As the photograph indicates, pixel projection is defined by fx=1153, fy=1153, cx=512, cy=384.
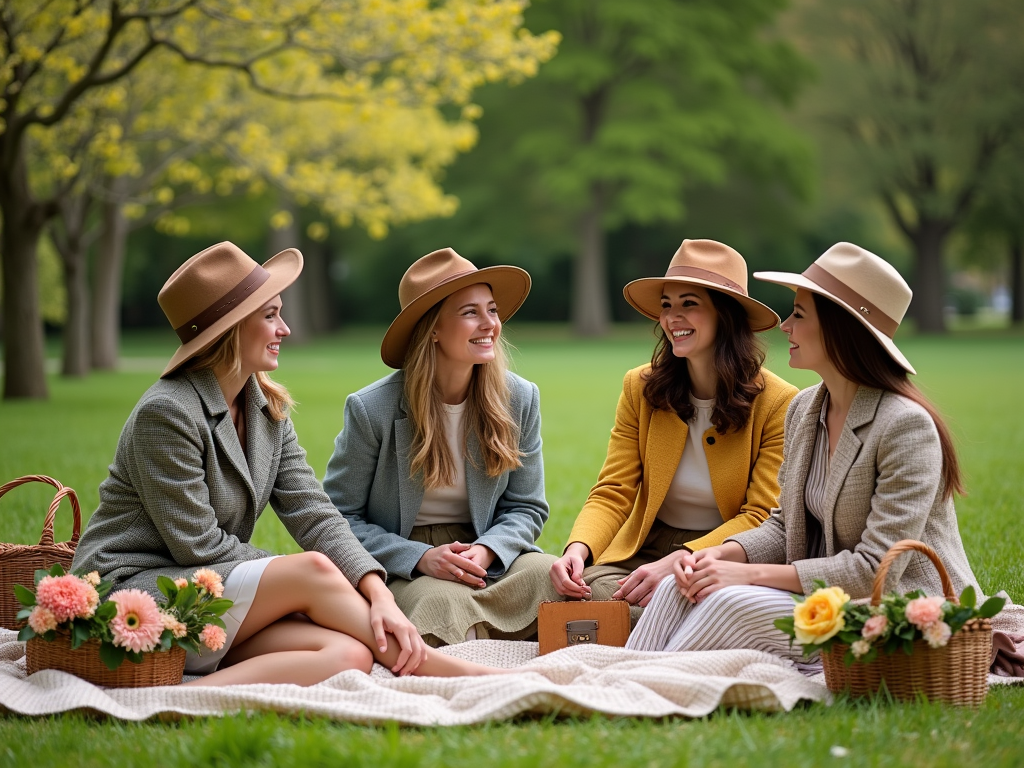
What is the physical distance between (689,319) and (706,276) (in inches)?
7.6

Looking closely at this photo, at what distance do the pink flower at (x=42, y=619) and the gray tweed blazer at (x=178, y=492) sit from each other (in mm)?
370

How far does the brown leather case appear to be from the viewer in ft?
Result: 14.6

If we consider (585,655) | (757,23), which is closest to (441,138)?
(757,23)

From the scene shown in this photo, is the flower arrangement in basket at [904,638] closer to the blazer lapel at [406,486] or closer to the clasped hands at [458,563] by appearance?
the clasped hands at [458,563]

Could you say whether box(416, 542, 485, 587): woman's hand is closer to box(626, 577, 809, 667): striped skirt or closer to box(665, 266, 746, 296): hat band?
box(626, 577, 809, 667): striped skirt

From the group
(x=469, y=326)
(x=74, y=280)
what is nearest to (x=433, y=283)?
(x=469, y=326)

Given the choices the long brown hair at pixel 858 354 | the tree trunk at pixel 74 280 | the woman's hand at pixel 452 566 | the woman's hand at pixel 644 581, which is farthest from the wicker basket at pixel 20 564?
the tree trunk at pixel 74 280

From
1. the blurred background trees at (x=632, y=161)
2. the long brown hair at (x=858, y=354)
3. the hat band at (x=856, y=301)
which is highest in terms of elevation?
the blurred background trees at (x=632, y=161)

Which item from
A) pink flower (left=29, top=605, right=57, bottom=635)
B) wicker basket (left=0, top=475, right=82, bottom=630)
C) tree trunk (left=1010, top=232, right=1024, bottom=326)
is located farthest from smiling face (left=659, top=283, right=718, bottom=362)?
tree trunk (left=1010, top=232, right=1024, bottom=326)

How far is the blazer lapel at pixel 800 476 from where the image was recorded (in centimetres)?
427

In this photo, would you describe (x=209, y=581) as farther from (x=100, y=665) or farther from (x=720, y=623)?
(x=720, y=623)

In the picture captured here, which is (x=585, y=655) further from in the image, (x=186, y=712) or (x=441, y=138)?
(x=441, y=138)

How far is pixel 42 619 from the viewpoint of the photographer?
12.0 ft

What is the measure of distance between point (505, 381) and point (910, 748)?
2.49 m
